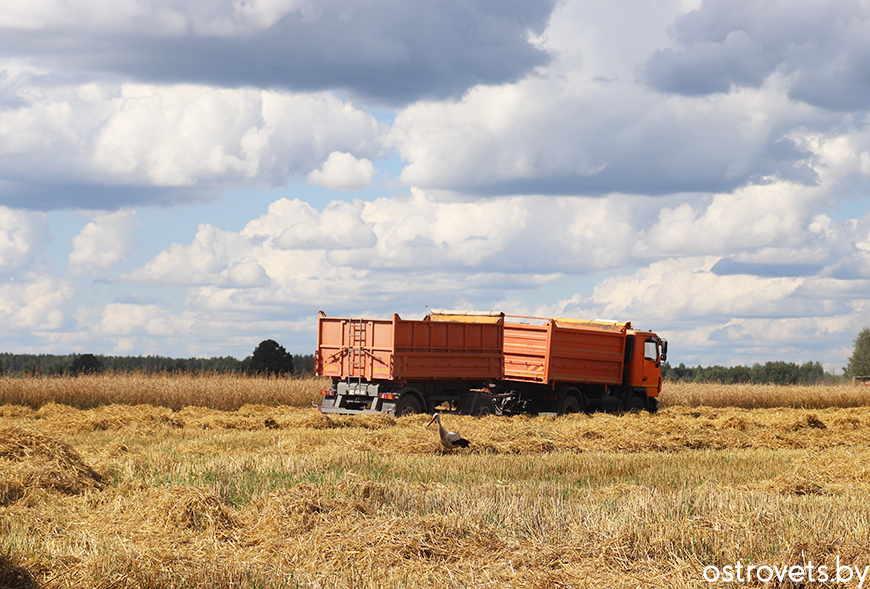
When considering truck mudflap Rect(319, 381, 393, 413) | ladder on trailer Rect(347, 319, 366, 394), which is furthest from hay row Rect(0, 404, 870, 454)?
ladder on trailer Rect(347, 319, 366, 394)

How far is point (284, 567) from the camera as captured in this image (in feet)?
23.8

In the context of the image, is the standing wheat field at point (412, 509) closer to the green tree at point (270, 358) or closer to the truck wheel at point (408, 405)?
the truck wheel at point (408, 405)

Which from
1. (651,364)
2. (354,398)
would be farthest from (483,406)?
(651,364)

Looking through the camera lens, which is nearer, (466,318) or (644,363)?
(466,318)

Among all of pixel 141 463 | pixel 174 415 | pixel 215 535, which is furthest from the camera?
pixel 174 415

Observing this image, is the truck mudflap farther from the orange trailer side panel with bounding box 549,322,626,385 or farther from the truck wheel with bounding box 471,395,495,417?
the orange trailer side panel with bounding box 549,322,626,385

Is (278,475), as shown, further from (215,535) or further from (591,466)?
(591,466)

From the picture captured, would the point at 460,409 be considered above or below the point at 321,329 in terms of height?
below

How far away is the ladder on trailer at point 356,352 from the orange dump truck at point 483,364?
0.08 ft

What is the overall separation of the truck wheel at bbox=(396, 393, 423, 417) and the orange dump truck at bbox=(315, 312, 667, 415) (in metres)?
0.02

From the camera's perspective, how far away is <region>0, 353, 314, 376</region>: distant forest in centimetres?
3219

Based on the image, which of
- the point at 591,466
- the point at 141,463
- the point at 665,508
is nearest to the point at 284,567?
the point at 665,508

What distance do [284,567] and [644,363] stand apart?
20565mm

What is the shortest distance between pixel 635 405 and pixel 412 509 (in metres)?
18.2
